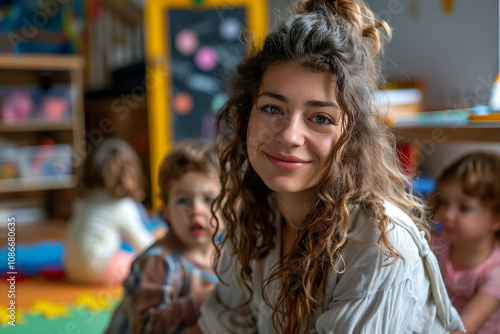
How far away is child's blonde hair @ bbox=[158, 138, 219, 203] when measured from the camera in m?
1.24

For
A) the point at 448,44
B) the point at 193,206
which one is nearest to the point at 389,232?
the point at 193,206

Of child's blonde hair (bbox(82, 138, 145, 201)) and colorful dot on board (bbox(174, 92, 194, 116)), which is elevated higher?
colorful dot on board (bbox(174, 92, 194, 116))

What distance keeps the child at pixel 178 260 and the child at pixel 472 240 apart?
0.53 meters

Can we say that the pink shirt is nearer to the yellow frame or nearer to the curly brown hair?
the curly brown hair

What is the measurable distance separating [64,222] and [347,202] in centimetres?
321

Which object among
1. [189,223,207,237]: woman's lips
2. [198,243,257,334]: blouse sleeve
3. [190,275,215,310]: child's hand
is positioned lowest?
[190,275,215,310]: child's hand

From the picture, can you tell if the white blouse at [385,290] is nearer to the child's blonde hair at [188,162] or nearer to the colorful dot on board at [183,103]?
the child's blonde hair at [188,162]

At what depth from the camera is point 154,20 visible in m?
2.91

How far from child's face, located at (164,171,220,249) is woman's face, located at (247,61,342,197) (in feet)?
1.34

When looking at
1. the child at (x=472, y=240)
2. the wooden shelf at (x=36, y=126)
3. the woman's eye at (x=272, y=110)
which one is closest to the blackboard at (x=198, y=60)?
the wooden shelf at (x=36, y=126)

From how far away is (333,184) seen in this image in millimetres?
842

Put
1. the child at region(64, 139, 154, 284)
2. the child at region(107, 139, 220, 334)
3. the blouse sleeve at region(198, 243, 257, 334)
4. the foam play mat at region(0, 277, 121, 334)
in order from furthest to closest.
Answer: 1. the child at region(64, 139, 154, 284)
2. the foam play mat at region(0, 277, 121, 334)
3. the child at region(107, 139, 220, 334)
4. the blouse sleeve at region(198, 243, 257, 334)

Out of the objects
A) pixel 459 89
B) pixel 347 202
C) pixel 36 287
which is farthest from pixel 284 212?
pixel 36 287

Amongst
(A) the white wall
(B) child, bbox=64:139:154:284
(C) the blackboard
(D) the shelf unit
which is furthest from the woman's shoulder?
(D) the shelf unit
